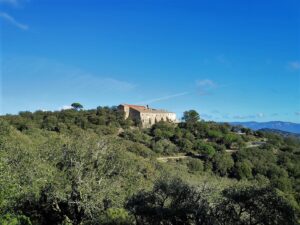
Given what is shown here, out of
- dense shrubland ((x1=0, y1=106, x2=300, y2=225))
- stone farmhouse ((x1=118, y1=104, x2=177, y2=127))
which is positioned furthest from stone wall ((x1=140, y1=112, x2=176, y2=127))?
dense shrubland ((x1=0, y1=106, x2=300, y2=225))

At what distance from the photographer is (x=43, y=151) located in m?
24.2

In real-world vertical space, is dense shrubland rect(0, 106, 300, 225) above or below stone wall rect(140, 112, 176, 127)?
below

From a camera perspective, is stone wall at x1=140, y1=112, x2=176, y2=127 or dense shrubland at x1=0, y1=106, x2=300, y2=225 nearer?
dense shrubland at x1=0, y1=106, x2=300, y2=225

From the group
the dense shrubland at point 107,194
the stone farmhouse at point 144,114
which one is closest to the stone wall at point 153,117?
the stone farmhouse at point 144,114

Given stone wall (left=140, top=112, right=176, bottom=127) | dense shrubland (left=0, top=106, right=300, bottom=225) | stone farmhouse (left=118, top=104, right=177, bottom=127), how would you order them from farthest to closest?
stone wall (left=140, top=112, right=176, bottom=127) → stone farmhouse (left=118, top=104, right=177, bottom=127) → dense shrubland (left=0, top=106, right=300, bottom=225)

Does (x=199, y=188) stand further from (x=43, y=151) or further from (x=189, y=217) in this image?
(x=43, y=151)

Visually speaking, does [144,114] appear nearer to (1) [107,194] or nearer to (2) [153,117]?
(2) [153,117]

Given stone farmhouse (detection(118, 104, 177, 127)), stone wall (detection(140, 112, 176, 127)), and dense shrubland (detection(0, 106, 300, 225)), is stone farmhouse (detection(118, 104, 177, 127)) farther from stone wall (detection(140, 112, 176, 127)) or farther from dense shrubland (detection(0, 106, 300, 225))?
dense shrubland (detection(0, 106, 300, 225))

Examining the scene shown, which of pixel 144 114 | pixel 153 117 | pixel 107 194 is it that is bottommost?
pixel 107 194

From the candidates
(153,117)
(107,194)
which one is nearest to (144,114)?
(153,117)

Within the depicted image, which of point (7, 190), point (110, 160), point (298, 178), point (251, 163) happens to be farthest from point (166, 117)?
point (7, 190)

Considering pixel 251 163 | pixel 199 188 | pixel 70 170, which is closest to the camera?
pixel 199 188

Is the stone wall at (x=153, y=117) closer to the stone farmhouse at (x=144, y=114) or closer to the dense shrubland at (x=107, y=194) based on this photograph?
the stone farmhouse at (x=144, y=114)

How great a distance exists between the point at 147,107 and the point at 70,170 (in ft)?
343
